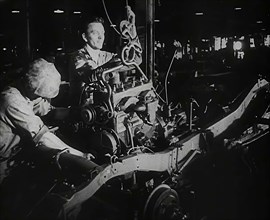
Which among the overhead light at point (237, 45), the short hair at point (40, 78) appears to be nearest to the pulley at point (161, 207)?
the short hair at point (40, 78)

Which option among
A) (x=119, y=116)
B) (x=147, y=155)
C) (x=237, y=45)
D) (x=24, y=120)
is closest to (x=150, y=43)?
(x=119, y=116)

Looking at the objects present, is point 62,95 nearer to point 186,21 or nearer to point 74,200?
point 74,200

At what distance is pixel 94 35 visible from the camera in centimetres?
340

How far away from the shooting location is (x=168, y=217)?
7.21 feet

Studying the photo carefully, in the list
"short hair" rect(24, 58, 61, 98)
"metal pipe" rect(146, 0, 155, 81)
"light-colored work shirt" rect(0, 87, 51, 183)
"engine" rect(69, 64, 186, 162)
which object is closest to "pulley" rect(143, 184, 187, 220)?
"engine" rect(69, 64, 186, 162)

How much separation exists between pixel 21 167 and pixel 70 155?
0.37 metres

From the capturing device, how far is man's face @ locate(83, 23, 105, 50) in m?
3.35

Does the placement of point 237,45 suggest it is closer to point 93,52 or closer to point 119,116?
point 93,52

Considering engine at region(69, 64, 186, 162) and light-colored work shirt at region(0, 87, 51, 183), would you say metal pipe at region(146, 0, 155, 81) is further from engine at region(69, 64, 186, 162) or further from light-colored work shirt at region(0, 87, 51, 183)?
light-colored work shirt at region(0, 87, 51, 183)

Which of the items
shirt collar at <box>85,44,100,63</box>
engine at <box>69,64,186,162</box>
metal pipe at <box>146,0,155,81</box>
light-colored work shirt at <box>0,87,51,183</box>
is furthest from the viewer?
metal pipe at <box>146,0,155,81</box>

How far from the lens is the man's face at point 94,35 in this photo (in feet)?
11.0

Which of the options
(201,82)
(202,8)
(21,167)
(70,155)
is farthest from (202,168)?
(202,8)

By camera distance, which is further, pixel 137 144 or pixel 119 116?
pixel 137 144

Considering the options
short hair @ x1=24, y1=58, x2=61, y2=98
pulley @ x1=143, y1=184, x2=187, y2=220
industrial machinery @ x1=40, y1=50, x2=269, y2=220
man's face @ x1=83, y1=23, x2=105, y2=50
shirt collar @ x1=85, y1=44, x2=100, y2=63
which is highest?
man's face @ x1=83, y1=23, x2=105, y2=50
